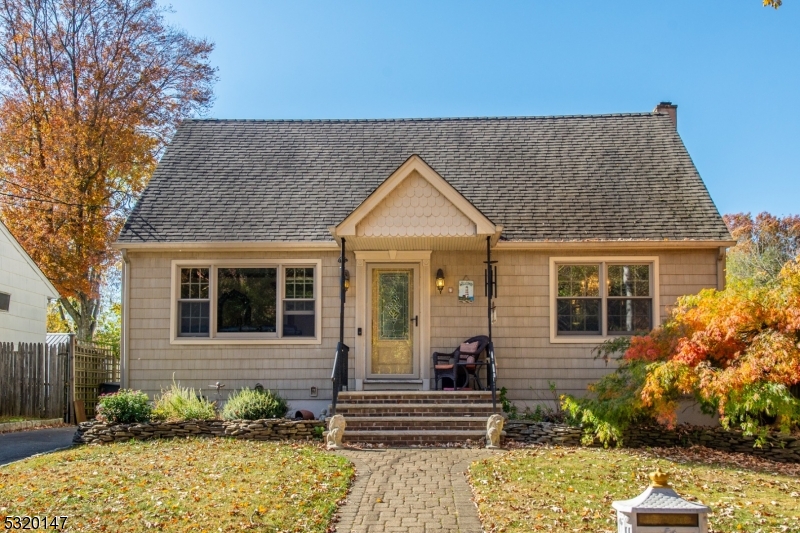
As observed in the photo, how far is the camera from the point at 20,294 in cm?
1889

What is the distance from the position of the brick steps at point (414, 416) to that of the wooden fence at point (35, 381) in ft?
22.8

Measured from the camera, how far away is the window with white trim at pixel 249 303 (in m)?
14.4

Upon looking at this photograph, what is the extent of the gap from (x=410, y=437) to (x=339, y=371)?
1.97 metres

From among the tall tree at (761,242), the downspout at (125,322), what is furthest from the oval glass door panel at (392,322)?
the tall tree at (761,242)

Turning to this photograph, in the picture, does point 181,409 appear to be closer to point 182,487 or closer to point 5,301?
point 182,487

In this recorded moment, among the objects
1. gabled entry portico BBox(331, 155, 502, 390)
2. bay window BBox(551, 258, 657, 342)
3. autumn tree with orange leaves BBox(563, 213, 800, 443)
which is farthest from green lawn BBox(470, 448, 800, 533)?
gabled entry portico BBox(331, 155, 502, 390)

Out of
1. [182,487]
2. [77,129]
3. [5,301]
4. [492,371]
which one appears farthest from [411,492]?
[77,129]

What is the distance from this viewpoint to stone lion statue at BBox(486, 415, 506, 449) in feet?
37.1

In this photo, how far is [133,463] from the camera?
31.8ft

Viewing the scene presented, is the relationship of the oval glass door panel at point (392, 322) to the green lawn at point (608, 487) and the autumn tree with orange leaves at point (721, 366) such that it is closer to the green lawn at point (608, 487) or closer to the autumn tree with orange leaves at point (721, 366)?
the autumn tree with orange leaves at point (721, 366)

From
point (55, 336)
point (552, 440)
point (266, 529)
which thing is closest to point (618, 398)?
point (552, 440)

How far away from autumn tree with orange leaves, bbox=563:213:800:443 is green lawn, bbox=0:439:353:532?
13.9 feet

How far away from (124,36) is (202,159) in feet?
41.6

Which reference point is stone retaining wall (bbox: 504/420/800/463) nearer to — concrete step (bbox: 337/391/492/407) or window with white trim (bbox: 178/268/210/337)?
concrete step (bbox: 337/391/492/407)
